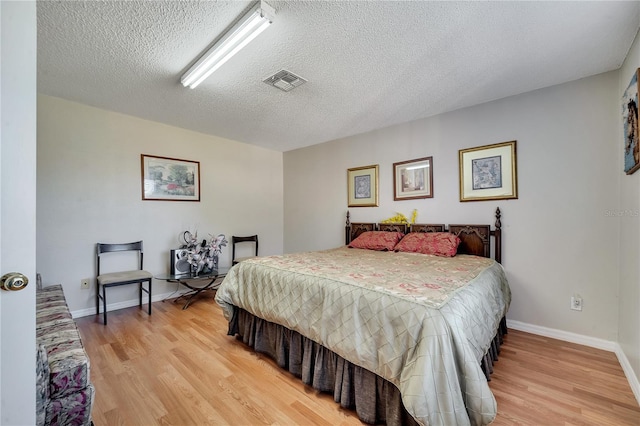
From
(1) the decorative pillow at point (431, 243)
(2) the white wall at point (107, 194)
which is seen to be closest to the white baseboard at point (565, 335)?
(1) the decorative pillow at point (431, 243)

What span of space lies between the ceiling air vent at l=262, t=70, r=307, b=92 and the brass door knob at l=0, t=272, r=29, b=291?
2.19 m

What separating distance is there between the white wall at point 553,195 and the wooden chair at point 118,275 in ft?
11.7

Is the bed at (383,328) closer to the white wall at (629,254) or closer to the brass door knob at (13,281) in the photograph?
the white wall at (629,254)

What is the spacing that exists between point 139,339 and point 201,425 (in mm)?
1476

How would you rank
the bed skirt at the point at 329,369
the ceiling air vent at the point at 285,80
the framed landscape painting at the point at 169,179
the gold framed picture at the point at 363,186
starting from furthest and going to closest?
the gold framed picture at the point at 363,186 → the framed landscape painting at the point at 169,179 → the ceiling air vent at the point at 285,80 → the bed skirt at the point at 329,369

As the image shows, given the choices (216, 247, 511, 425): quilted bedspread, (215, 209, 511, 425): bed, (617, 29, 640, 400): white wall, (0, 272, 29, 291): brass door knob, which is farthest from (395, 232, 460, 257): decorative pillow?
(0, 272, 29, 291): brass door knob

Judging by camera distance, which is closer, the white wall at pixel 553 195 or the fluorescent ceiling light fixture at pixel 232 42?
the fluorescent ceiling light fixture at pixel 232 42

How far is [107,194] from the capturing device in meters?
3.29

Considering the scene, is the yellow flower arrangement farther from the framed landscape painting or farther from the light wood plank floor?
the framed landscape painting

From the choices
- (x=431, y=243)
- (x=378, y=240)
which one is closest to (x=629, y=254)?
(x=431, y=243)

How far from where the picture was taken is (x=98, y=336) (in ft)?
8.39

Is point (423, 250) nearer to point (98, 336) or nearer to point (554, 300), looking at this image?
point (554, 300)

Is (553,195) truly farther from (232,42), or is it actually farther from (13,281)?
(13,281)

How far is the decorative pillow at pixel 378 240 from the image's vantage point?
10.9 ft
